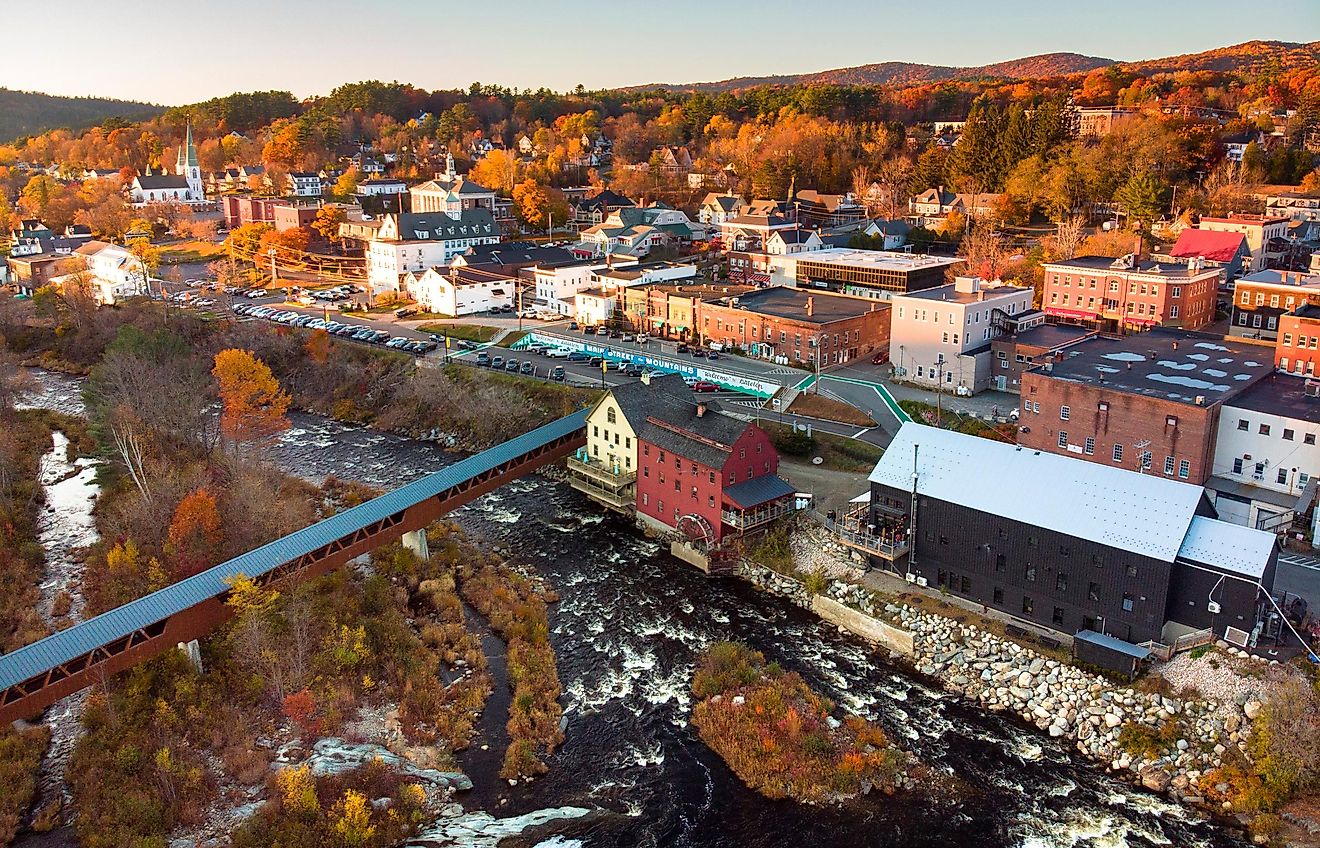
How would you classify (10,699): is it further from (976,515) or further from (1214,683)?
(1214,683)

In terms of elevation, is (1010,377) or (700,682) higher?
(1010,377)

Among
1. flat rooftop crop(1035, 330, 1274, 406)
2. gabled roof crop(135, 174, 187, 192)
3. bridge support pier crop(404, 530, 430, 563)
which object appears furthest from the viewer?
gabled roof crop(135, 174, 187, 192)

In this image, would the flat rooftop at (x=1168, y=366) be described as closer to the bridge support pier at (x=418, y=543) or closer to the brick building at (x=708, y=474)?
the brick building at (x=708, y=474)

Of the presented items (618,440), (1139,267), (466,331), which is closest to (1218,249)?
(1139,267)

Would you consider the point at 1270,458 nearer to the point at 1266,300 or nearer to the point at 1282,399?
the point at 1282,399

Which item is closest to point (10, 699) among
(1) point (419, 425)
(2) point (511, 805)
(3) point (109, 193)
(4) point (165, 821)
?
(4) point (165, 821)

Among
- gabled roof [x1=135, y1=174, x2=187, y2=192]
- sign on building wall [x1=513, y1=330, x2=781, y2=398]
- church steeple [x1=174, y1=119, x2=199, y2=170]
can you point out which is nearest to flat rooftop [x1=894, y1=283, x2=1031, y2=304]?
sign on building wall [x1=513, y1=330, x2=781, y2=398]

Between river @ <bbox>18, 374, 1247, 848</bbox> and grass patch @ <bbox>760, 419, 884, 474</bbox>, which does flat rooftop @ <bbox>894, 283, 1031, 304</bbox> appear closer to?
grass patch @ <bbox>760, 419, 884, 474</bbox>
